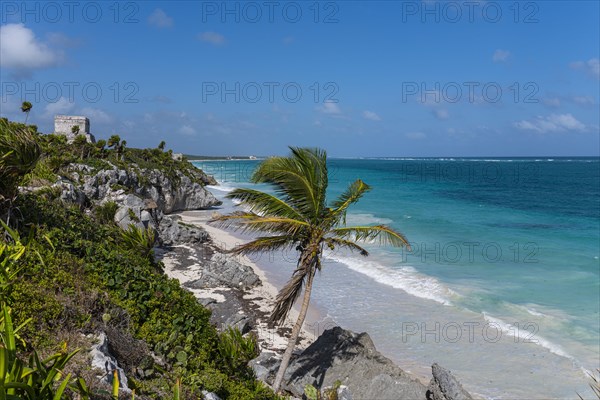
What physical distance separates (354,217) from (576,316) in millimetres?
25162

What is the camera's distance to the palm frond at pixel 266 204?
895 centimetres

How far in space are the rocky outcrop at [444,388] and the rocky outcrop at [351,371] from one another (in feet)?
0.94

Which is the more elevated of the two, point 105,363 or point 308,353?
point 105,363

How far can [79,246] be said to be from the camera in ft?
25.5

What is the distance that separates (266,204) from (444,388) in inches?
205

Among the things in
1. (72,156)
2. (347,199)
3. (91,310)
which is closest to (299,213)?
(347,199)

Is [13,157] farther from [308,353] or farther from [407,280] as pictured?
[407,280]

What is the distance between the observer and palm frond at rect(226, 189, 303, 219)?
352 inches

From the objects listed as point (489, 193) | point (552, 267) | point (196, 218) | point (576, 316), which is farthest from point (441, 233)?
point (489, 193)

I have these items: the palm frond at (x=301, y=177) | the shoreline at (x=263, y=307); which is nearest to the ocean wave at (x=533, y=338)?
the shoreline at (x=263, y=307)

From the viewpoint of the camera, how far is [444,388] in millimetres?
8594

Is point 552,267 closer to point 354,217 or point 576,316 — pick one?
point 576,316

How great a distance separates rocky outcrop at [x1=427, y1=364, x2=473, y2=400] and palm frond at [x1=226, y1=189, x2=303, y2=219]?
437cm

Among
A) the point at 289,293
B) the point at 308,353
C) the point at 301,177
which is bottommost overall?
the point at 308,353
